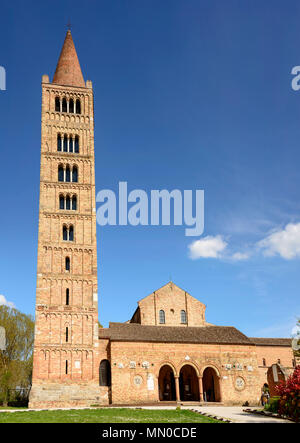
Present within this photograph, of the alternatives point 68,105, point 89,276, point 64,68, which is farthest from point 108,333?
point 64,68

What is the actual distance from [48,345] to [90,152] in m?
19.0

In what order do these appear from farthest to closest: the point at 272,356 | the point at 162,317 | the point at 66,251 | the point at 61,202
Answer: the point at 272,356, the point at 162,317, the point at 61,202, the point at 66,251

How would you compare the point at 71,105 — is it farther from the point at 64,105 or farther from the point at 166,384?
the point at 166,384

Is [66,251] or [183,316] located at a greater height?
[66,251]

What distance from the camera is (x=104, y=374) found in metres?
35.6

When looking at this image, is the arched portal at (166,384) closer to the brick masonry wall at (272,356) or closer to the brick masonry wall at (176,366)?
the brick masonry wall at (176,366)

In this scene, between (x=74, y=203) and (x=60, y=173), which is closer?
(x=74, y=203)

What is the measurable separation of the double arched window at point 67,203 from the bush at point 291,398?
1087 inches

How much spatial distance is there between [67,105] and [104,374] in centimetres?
2693

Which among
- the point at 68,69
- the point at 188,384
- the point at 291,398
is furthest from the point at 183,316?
the point at 68,69

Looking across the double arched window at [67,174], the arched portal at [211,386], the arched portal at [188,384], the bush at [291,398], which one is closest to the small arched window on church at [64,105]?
the double arched window at [67,174]

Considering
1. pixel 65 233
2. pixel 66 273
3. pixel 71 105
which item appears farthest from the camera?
pixel 71 105

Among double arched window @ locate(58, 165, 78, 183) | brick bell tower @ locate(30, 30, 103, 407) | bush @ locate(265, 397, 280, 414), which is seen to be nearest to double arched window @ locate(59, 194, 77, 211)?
brick bell tower @ locate(30, 30, 103, 407)
